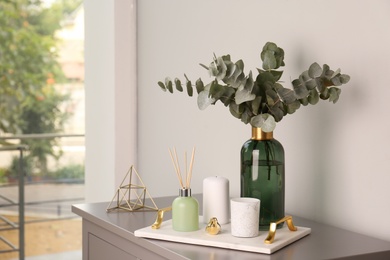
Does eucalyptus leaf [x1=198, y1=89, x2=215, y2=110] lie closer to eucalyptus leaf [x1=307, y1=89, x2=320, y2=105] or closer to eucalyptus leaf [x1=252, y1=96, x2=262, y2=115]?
eucalyptus leaf [x1=252, y1=96, x2=262, y2=115]

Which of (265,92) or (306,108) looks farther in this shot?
(306,108)

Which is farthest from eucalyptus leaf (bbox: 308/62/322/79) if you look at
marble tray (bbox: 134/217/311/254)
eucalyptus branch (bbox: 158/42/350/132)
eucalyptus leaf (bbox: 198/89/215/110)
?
marble tray (bbox: 134/217/311/254)

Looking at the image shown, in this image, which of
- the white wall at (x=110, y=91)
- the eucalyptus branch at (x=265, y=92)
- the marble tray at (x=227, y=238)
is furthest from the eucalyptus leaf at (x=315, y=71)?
the white wall at (x=110, y=91)

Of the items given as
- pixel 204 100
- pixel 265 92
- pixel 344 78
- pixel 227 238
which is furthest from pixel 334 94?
pixel 227 238

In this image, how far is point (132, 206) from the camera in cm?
186

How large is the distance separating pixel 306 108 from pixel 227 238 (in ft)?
1.58

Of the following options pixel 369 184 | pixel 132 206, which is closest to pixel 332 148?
pixel 369 184

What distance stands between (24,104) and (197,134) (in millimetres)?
6262

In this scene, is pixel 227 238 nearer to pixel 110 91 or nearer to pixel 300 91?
pixel 300 91

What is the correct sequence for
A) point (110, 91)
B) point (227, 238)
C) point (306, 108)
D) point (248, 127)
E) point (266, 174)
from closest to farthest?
point (227, 238) → point (266, 174) → point (306, 108) → point (248, 127) → point (110, 91)

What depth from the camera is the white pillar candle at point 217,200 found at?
1.59m

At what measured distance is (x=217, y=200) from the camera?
1596 mm

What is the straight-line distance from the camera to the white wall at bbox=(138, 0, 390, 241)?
1511 millimetres

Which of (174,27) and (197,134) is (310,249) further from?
(174,27)
